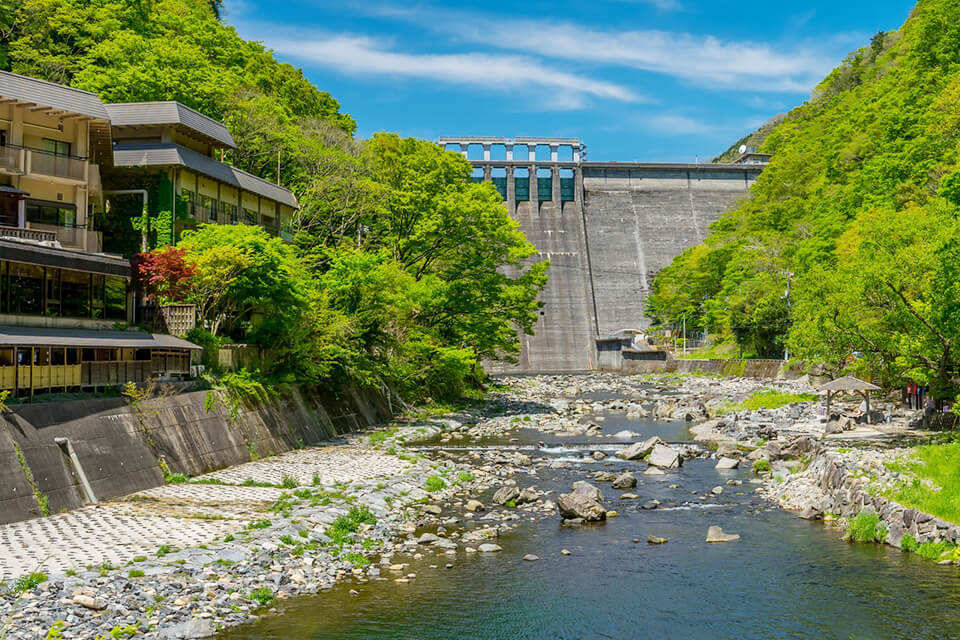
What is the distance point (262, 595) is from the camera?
13516 millimetres

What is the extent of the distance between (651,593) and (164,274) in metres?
19.2

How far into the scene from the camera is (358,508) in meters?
19.3

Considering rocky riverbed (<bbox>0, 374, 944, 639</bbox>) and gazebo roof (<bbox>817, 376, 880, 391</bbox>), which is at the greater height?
gazebo roof (<bbox>817, 376, 880, 391</bbox>)

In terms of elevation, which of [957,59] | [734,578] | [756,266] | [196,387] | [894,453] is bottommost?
[734,578]

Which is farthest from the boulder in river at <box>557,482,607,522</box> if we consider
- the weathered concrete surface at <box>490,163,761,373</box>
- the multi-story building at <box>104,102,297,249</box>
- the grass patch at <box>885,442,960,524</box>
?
the weathered concrete surface at <box>490,163,761,373</box>

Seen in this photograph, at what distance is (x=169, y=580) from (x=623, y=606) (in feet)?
25.9

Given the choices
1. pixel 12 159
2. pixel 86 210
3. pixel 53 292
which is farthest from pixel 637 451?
pixel 12 159

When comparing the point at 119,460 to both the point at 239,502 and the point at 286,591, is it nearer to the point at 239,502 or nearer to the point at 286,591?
the point at 239,502

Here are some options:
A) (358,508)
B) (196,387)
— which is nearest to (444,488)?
(358,508)

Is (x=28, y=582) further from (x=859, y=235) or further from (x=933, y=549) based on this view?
(x=859, y=235)

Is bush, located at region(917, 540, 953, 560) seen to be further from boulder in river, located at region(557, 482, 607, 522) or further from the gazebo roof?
the gazebo roof

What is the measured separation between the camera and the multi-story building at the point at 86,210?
1964 cm

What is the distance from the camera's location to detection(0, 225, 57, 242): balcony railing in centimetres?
2334

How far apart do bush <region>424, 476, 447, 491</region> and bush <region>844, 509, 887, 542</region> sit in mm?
11184
